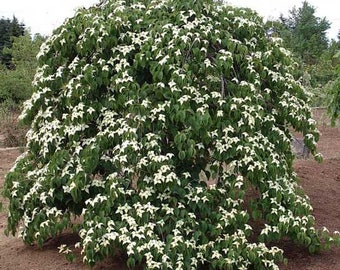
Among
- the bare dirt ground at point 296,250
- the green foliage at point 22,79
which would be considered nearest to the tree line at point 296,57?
the green foliage at point 22,79

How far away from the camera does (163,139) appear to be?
4.53m

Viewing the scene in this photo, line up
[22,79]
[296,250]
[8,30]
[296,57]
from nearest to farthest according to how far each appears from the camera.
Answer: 1. [296,250]
2. [22,79]
3. [296,57]
4. [8,30]

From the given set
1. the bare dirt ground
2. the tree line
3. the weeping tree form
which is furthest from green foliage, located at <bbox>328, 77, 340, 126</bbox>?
the weeping tree form

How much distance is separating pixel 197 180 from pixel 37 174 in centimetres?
141

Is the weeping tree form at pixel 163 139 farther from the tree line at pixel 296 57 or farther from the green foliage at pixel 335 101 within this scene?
the green foliage at pixel 335 101

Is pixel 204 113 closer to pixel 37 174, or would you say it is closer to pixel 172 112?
pixel 172 112

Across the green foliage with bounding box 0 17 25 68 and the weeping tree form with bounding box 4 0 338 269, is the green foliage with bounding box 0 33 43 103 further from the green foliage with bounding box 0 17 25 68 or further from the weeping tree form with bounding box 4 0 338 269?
the green foliage with bounding box 0 17 25 68

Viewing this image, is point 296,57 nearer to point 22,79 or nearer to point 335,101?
point 22,79

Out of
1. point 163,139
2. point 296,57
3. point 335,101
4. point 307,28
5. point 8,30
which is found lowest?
point 163,139

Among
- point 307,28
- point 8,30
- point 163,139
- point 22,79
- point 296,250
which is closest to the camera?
point 163,139

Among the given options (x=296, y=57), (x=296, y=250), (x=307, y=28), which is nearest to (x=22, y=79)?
(x=296, y=250)

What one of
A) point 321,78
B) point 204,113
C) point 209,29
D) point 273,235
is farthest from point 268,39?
point 321,78

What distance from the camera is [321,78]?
22719mm

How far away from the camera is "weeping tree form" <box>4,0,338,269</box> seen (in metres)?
4.24
